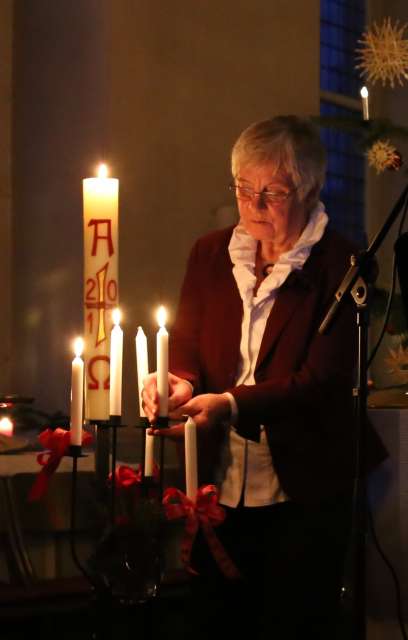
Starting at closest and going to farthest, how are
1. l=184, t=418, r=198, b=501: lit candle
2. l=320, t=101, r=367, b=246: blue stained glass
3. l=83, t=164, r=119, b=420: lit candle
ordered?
l=83, t=164, r=119, b=420: lit candle, l=184, t=418, r=198, b=501: lit candle, l=320, t=101, r=367, b=246: blue stained glass

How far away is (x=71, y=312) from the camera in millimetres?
3367

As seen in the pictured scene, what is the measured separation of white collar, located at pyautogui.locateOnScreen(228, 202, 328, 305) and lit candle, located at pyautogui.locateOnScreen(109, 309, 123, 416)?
1.65 feet

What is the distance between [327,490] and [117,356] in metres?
0.57

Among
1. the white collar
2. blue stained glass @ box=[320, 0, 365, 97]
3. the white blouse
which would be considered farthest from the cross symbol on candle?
blue stained glass @ box=[320, 0, 365, 97]

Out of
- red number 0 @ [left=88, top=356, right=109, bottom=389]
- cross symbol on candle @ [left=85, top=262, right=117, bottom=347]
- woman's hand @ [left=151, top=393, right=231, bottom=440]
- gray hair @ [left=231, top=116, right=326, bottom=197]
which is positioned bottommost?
woman's hand @ [left=151, top=393, right=231, bottom=440]

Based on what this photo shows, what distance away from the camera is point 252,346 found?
6.39 ft

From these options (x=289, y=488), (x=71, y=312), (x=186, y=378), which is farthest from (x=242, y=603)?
(x=71, y=312)

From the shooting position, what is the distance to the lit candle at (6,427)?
9.32 ft

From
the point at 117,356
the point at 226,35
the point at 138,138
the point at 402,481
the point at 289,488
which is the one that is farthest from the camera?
the point at 226,35

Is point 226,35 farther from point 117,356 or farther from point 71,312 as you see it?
point 117,356

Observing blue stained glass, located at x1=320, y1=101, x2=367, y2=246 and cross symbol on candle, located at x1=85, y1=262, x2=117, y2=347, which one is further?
blue stained glass, located at x1=320, y1=101, x2=367, y2=246

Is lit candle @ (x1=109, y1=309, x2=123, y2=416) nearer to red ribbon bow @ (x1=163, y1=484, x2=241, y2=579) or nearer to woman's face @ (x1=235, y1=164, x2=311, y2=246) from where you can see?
red ribbon bow @ (x1=163, y1=484, x2=241, y2=579)

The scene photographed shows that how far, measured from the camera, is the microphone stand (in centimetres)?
162

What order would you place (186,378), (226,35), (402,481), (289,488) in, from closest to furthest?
1. (289,488)
2. (186,378)
3. (402,481)
4. (226,35)
